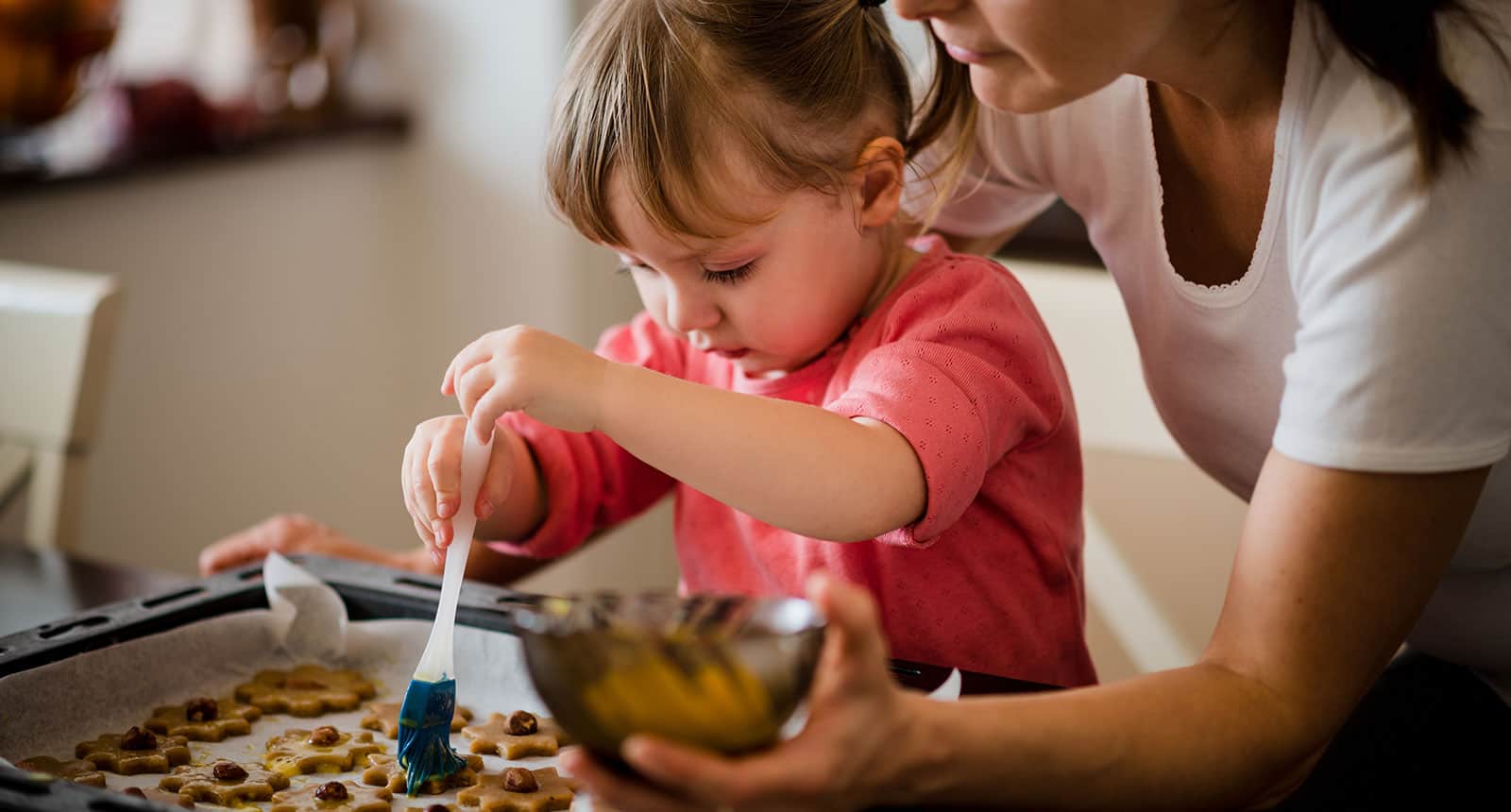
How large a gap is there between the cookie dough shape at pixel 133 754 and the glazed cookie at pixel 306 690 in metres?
0.07

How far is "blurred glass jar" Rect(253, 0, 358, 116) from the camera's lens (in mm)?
2447

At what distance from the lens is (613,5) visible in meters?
1.00

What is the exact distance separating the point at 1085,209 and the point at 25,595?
2.95 feet

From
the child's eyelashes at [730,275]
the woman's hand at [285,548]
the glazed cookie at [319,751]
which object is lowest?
the glazed cookie at [319,751]

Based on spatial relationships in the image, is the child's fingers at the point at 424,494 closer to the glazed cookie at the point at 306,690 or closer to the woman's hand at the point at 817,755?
the glazed cookie at the point at 306,690

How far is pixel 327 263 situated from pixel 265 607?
60.2 inches

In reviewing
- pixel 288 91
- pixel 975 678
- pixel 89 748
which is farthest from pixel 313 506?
pixel 975 678

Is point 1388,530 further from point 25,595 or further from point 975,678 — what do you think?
point 25,595

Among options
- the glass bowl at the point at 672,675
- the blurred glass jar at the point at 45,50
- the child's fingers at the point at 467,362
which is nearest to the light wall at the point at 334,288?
the blurred glass jar at the point at 45,50

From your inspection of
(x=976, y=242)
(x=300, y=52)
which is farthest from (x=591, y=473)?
(x=300, y=52)

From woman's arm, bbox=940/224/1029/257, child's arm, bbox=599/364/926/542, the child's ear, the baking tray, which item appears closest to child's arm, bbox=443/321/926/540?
child's arm, bbox=599/364/926/542

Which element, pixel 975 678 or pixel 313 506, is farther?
pixel 313 506

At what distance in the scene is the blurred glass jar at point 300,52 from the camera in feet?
8.03

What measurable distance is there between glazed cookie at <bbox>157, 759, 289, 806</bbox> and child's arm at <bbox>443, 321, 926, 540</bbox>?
0.25 m
